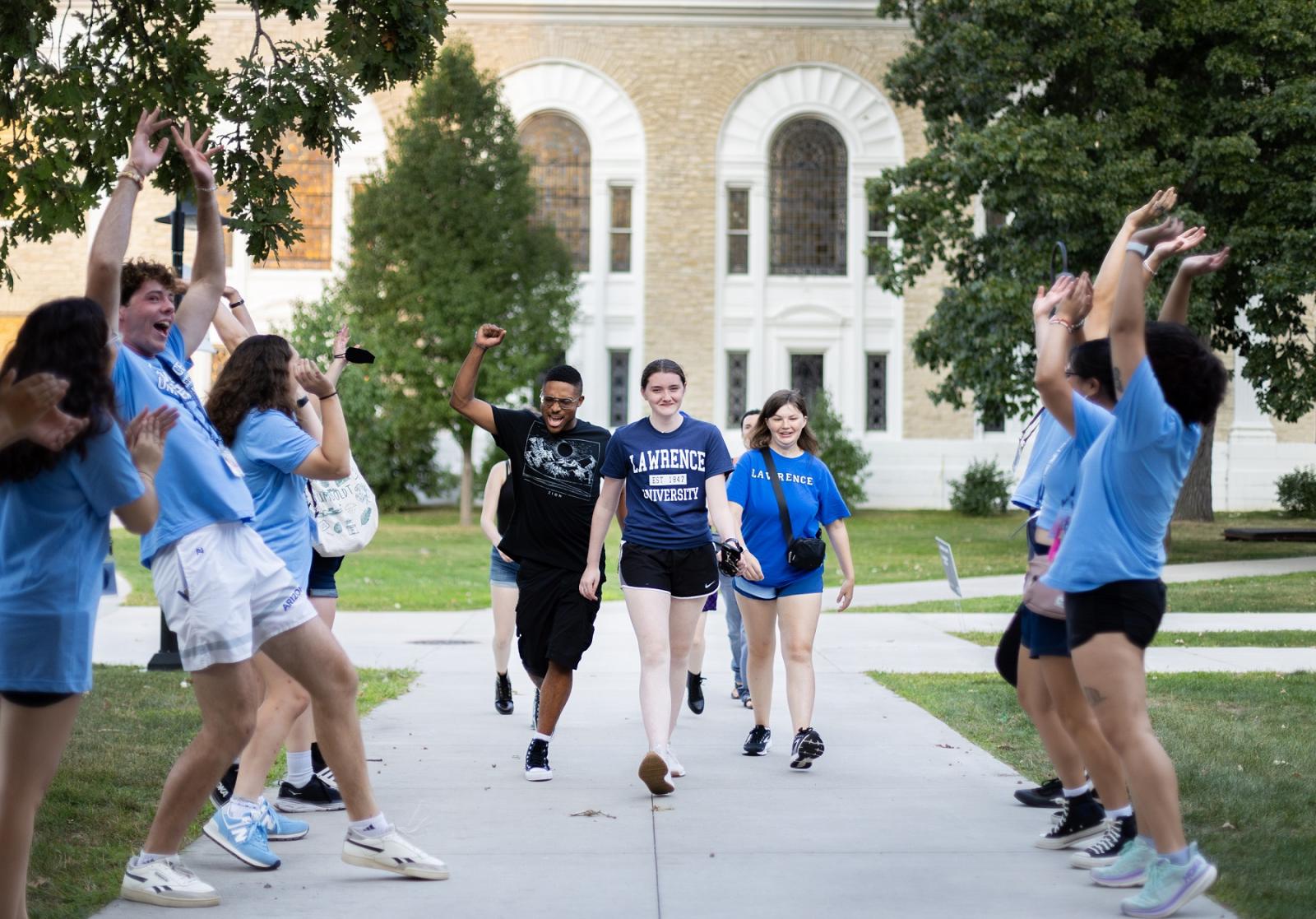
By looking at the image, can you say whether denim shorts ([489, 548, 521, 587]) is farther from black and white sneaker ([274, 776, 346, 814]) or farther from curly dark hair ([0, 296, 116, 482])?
curly dark hair ([0, 296, 116, 482])

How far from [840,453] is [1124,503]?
3435cm

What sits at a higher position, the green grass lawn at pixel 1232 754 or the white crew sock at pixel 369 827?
the white crew sock at pixel 369 827

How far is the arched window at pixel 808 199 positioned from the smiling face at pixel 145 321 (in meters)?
37.1

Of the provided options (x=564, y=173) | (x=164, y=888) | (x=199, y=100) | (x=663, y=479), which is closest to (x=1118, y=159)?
(x=199, y=100)

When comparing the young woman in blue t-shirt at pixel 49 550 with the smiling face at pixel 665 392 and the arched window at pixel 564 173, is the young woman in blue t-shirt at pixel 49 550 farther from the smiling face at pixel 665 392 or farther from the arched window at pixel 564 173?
the arched window at pixel 564 173

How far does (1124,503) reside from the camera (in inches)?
204

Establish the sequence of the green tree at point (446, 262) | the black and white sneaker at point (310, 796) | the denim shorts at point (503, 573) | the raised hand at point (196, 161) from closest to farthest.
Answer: the raised hand at point (196, 161) → the black and white sneaker at point (310, 796) → the denim shorts at point (503, 573) → the green tree at point (446, 262)

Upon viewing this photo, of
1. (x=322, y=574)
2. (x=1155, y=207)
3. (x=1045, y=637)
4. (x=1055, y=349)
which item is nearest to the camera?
(x=1055, y=349)

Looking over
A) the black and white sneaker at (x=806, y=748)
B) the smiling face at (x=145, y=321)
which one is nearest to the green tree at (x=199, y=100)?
the smiling face at (x=145, y=321)

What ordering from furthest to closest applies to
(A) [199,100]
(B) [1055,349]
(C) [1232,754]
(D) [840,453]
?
(D) [840,453], (A) [199,100], (C) [1232,754], (B) [1055,349]

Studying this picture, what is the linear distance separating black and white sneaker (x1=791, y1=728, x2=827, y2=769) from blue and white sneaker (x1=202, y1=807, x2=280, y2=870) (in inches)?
121

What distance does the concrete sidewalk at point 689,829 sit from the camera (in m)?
5.41

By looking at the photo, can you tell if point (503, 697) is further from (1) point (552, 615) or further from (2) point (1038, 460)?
(2) point (1038, 460)

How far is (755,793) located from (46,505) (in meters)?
4.15
